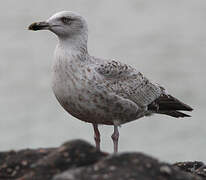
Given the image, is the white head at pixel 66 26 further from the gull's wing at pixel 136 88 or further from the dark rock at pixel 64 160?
the dark rock at pixel 64 160

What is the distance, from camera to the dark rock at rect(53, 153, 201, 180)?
6715 mm

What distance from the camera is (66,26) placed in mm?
10750

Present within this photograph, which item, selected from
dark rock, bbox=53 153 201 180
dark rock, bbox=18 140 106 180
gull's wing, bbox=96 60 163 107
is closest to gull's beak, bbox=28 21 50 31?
gull's wing, bbox=96 60 163 107

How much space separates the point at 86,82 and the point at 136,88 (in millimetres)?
→ 1542

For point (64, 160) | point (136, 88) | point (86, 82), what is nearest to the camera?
point (64, 160)

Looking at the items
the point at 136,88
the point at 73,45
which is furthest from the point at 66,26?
the point at 136,88

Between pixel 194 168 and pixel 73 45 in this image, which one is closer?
pixel 194 168

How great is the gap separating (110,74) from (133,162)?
13.0 feet

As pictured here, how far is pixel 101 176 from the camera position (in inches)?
265

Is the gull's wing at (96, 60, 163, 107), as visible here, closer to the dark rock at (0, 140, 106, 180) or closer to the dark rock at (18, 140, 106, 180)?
the dark rock at (0, 140, 106, 180)

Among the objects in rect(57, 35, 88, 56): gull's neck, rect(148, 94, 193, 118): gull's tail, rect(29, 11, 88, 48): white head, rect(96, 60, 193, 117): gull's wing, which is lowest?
→ rect(148, 94, 193, 118): gull's tail

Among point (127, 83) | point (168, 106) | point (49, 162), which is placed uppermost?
point (49, 162)

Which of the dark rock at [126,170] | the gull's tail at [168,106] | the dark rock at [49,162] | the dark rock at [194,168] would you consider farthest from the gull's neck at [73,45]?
the dark rock at [126,170]

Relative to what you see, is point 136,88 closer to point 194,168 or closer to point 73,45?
point 73,45
